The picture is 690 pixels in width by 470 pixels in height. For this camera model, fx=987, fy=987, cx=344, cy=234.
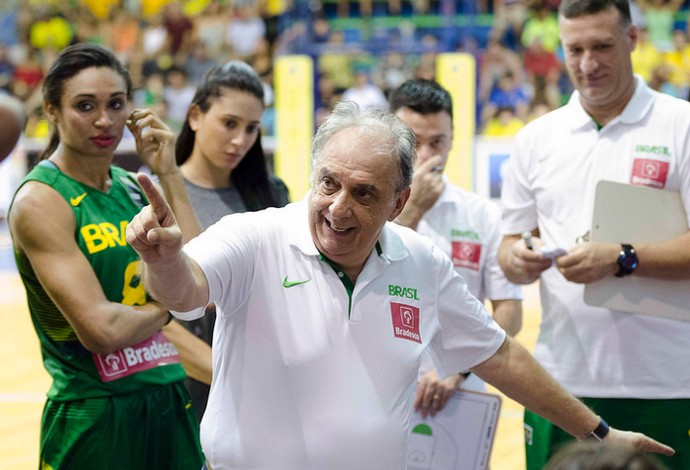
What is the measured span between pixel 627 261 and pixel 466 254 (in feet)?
2.24

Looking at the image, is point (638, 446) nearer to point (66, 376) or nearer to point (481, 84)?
point (66, 376)

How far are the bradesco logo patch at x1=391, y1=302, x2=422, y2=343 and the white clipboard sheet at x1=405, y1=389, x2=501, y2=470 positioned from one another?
3.14 ft

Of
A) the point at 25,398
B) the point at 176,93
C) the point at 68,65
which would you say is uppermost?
the point at 68,65

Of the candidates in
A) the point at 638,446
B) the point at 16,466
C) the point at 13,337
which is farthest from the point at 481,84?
the point at 638,446

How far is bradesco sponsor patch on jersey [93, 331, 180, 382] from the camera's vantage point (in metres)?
3.06

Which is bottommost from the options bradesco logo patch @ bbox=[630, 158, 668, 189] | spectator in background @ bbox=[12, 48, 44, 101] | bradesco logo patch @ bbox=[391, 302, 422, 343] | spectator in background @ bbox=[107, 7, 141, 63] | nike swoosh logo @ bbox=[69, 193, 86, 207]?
spectator in background @ bbox=[12, 48, 44, 101]

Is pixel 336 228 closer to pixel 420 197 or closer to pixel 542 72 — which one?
pixel 420 197

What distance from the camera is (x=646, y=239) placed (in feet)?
11.1

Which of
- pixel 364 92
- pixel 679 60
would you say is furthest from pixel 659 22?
pixel 364 92

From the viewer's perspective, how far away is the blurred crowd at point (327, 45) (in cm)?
1412

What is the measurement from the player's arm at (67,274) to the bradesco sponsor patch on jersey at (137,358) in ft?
0.33

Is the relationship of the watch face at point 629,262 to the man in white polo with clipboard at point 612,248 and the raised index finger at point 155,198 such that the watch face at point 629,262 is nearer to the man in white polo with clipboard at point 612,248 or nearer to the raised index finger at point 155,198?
the man in white polo with clipboard at point 612,248

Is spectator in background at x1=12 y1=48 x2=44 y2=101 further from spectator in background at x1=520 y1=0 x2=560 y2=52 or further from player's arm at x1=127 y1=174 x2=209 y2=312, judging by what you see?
player's arm at x1=127 y1=174 x2=209 y2=312

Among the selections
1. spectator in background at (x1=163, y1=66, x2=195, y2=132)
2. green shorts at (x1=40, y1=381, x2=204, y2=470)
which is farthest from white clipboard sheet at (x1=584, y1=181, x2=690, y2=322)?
spectator in background at (x1=163, y1=66, x2=195, y2=132)
